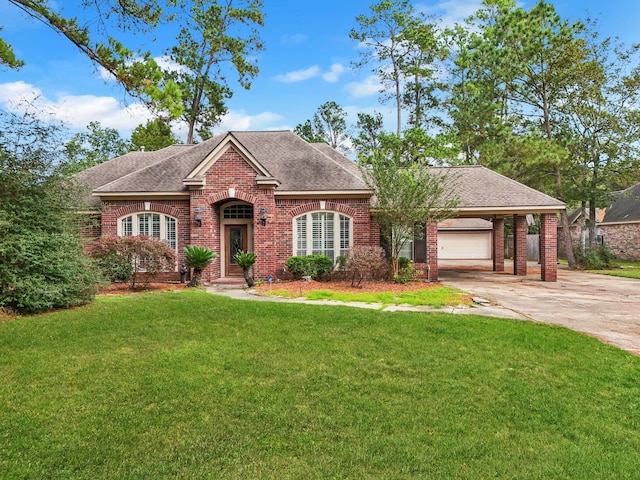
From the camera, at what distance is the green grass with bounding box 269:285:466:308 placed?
30.4 ft

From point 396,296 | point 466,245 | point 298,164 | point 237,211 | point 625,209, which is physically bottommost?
point 396,296

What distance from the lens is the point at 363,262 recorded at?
11.9 metres

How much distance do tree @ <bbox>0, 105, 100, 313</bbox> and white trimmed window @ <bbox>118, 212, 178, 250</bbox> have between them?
217 inches

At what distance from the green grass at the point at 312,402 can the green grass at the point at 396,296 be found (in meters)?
2.43

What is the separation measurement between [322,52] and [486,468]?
16.7 m

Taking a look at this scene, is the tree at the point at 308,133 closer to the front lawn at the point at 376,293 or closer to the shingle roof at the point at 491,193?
the shingle roof at the point at 491,193

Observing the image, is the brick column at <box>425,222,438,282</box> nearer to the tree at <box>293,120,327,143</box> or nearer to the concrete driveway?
the concrete driveway

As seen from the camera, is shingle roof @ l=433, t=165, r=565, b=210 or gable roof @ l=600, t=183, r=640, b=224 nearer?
shingle roof @ l=433, t=165, r=565, b=210

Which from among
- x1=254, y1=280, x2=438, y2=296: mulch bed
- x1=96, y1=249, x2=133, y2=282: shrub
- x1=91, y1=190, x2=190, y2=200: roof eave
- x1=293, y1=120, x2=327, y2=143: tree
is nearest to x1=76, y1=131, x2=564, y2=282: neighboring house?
x1=91, y1=190, x2=190, y2=200: roof eave

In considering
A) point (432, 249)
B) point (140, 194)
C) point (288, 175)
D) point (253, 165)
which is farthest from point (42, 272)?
point (432, 249)

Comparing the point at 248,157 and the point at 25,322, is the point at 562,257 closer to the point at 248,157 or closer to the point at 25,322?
the point at 248,157

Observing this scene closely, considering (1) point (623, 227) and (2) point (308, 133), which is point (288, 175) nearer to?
(2) point (308, 133)

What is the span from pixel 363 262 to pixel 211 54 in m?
19.7

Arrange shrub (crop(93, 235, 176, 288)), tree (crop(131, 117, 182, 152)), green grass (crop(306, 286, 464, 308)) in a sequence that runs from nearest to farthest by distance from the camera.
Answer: green grass (crop(306, 286, 464, 308)), shrub (crop(93, 235, 176, 288)), tree (crop(131, 117, 182, 152))
